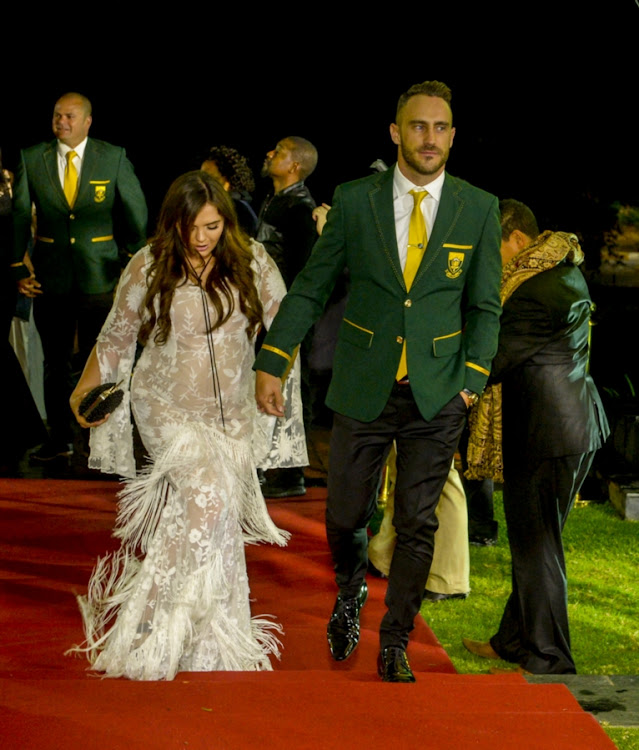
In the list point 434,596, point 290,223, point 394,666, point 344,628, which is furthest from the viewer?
point 290,223

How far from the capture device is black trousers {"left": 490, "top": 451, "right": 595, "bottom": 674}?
4.09m

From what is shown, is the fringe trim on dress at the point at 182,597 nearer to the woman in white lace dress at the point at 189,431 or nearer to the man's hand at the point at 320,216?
the woman in white lace dress at the point at 189,431

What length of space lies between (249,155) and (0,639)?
6721mm

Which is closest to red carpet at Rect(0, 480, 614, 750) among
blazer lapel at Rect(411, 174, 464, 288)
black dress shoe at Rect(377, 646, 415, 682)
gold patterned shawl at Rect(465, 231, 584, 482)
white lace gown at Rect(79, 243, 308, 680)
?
black dress shoe at Rect(377, 646, 415, 682)

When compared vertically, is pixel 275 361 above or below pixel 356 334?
below

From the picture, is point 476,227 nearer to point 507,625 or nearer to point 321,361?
point 507,625

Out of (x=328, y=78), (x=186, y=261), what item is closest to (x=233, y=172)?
(x=186, y=261)

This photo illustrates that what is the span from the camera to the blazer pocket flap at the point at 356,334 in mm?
3736

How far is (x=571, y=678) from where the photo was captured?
386 centimetres

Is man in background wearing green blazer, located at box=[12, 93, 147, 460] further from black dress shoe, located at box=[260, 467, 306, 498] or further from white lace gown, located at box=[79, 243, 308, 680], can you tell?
white lace gown, located at box=[79, 243, 308, 680]

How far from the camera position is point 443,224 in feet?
12.0

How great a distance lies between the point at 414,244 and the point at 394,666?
1.30 m

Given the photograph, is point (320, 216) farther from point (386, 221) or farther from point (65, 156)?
point (386, 221)

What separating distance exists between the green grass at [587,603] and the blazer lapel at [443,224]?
1.51m
